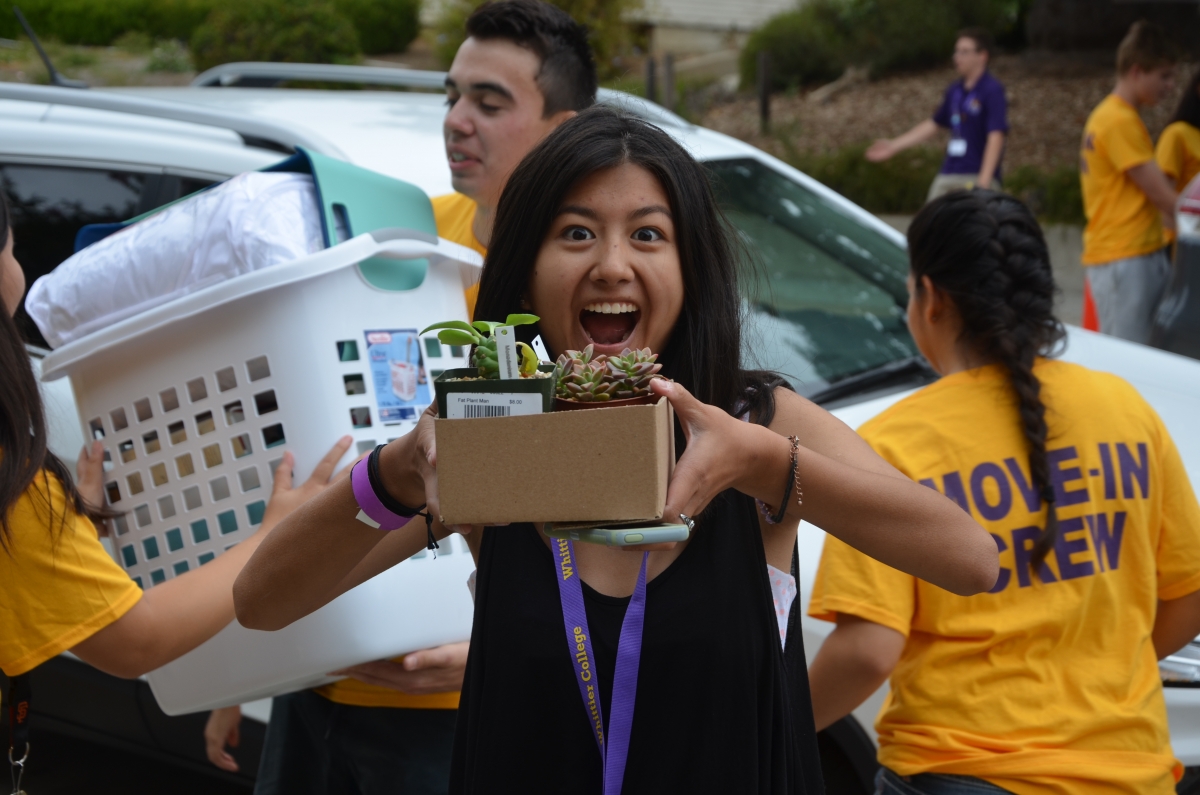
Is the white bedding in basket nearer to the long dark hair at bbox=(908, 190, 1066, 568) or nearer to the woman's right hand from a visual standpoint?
the woman's right hand

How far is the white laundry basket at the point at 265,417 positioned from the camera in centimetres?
197

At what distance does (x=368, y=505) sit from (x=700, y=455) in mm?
474

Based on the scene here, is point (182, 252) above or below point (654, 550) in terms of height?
above

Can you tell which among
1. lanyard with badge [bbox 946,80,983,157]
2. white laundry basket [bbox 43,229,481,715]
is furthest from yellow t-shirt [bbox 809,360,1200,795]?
lanyard with badge [bbox 946,80,983,157]

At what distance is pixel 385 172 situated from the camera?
3316 mm

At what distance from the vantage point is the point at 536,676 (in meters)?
1.48

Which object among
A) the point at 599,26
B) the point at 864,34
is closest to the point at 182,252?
the point at 599,26

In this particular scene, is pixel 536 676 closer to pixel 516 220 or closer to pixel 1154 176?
pixel 516 220

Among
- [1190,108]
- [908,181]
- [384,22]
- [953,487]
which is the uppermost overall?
[953,487]

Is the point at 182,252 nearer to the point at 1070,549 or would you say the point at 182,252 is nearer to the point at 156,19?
the point at 1070,549

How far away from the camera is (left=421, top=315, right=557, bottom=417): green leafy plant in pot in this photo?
1287 millimetres

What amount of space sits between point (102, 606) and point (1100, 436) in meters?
1.76

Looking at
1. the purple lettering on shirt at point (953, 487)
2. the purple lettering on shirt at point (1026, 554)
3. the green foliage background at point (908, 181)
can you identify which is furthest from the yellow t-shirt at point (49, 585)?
the green foliage background at point (908, 181)

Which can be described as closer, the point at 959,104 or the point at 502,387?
the point at 502,387
